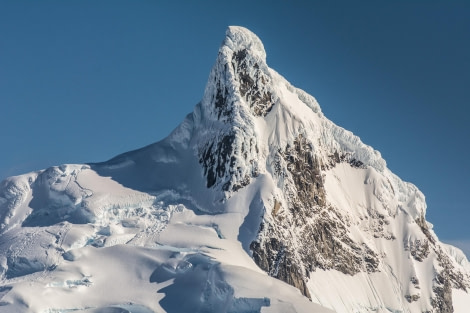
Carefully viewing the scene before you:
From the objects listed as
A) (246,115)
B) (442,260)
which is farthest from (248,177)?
(442,260)

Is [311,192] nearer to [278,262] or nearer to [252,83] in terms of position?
[252,83]

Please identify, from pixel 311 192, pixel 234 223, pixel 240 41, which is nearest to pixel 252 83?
pixel 240 41

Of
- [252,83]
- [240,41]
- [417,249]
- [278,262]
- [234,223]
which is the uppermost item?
[240,41]

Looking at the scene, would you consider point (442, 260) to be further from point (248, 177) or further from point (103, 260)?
→ point (103, 260)

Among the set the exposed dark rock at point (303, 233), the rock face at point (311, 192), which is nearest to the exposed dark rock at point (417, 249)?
the rock face at point (311, 192)

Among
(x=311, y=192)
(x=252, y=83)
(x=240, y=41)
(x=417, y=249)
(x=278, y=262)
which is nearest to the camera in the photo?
(x=278, y=262)

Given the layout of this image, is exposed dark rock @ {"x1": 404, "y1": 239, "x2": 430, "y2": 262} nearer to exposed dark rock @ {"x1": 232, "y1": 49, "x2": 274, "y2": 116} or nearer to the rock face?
the rock face

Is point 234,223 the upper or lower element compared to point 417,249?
lower
